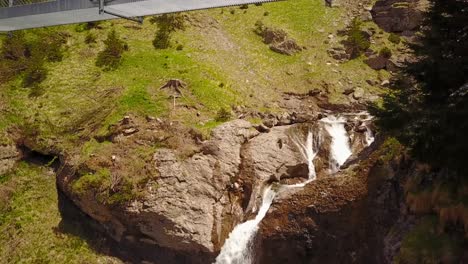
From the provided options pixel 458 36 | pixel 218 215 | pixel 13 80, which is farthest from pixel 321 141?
pixel 13 80

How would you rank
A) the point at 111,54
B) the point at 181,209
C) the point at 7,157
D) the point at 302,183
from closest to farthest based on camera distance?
the point at 181,209 < the point at 302,183 < the point at 7,157 < the point at 111,54

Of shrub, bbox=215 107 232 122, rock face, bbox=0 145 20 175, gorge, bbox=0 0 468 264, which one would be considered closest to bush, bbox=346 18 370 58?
gorge, bbox=0 0 468 264

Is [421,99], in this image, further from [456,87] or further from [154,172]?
[154,172]

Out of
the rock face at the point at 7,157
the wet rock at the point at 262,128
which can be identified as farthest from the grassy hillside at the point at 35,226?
the wet rock at the point at 262,128

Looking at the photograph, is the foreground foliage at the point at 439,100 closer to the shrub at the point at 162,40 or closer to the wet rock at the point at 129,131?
the wet rock at the point at 129,131

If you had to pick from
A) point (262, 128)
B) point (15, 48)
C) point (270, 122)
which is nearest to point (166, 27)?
point (15, 48)

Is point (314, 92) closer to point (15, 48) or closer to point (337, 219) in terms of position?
point (337, 219)
